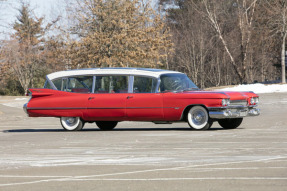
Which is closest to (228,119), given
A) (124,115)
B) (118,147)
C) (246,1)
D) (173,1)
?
(124,115)

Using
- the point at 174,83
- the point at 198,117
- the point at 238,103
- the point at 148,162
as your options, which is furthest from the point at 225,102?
the point at 148,162

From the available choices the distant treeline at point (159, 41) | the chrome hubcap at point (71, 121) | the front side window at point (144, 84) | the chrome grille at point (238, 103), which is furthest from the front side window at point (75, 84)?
the distant treeline at point (159, 41)

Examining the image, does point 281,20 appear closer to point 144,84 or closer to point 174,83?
point 174,83

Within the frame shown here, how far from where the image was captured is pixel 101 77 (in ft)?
58.4

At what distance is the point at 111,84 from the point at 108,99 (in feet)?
1.76

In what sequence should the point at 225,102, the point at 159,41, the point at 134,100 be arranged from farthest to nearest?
the point at 159,41
the point at 134,100
the point at 225,102

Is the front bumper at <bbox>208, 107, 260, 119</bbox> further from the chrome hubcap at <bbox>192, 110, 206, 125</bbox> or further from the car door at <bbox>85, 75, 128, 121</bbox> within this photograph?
the car door at <bbox>85, 75, 128, 121</bbox>

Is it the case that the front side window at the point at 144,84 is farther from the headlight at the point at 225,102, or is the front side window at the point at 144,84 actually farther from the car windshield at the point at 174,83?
the headlight at the point at 225,102

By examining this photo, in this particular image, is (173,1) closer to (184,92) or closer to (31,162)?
(184,92)

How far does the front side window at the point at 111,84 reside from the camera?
57.2 feet

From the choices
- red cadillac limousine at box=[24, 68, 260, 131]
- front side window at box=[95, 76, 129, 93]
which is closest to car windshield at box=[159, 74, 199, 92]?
red cadillac limousine at box=[24, 68, 260, 131]

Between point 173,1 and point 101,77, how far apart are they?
225 feet

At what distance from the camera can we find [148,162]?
9.72 m

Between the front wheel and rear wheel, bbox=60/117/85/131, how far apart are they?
3.28 m
